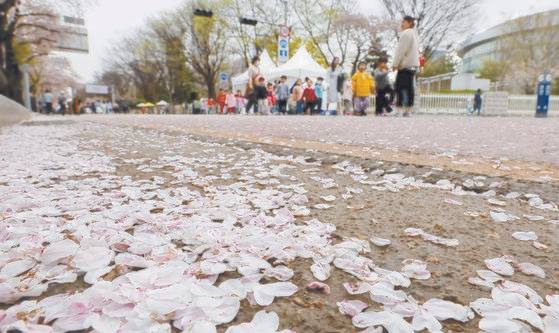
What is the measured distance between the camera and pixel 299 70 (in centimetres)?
1780

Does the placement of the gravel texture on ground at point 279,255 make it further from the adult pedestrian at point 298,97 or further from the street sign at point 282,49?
the street sign at point 282,49

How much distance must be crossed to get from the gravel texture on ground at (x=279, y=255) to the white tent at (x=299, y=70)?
1673 centimetres

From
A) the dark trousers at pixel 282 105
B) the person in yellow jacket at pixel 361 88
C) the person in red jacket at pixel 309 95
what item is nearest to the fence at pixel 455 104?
the person in red jacket at pixel 309 95

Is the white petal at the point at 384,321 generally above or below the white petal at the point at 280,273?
below

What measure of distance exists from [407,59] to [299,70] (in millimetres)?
11123

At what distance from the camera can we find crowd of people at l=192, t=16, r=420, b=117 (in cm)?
712

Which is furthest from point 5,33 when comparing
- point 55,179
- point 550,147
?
point 550,147

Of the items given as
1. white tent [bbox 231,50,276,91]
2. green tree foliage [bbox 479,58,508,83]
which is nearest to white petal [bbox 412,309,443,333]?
white tent [bbox 231,50,276,91]

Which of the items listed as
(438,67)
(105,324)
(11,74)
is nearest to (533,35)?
(438,67)

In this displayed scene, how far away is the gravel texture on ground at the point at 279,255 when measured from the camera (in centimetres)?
67

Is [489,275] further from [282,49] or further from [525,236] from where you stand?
[282,49]

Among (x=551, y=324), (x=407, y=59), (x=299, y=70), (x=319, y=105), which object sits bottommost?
(x=551, y=324)

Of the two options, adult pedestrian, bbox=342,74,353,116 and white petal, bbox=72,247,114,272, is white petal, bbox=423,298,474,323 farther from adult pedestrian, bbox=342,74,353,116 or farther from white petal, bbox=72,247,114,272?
adult pedestrian, bbox=342,74,353,116

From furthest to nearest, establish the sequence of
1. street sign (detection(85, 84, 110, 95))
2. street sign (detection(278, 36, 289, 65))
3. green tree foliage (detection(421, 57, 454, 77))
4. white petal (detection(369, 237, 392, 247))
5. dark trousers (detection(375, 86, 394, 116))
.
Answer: street sign (detection(85, 84, 110, 95)) → green tree foliage (detection(421, 57, 454, 77)) → street sign (detection(278, 36, 289, 65)) → dark trousers (detection(375, 86, 394, 116)) → white petal (detection(369, 237, 392, 247))
